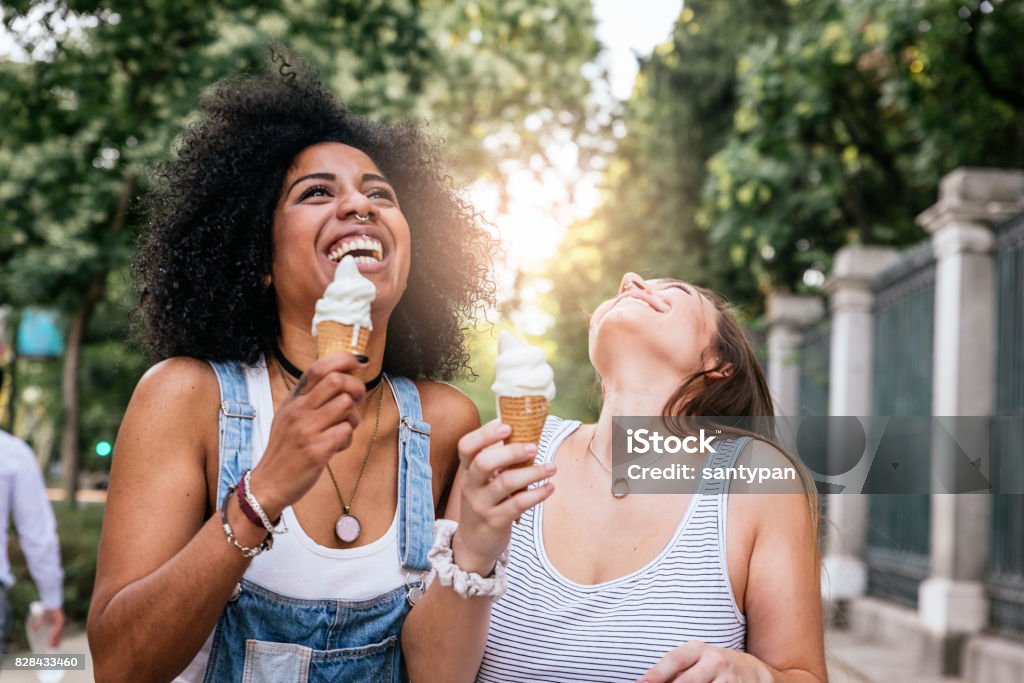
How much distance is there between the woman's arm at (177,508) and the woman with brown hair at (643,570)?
0.38 metres

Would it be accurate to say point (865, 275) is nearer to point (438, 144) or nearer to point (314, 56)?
point (314, 56)

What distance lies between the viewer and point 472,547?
208 cm

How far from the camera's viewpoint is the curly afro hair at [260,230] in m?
2.60

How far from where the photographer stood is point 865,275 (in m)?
11.5

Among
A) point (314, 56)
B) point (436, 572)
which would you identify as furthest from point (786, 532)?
point (314, 56)

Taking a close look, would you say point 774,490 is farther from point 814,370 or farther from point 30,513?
point 814,370

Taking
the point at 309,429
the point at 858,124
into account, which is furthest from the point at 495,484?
the point at 858,124

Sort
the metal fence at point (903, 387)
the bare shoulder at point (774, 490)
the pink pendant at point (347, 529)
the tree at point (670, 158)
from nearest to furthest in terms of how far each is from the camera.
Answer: the pink pendant at point (347, 529) → the bare shoulder at point (774, 490) → the metal fence at point (903, 387) → the tree at point (670, 158)

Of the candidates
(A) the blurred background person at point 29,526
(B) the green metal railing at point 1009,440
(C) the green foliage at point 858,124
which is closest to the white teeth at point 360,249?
(A) the blurred background person at point 29,526

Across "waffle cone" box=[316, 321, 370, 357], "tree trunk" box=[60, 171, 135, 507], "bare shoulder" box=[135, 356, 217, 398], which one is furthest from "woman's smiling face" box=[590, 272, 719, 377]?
"tree trunk" box=[60, 171, 135, 507]

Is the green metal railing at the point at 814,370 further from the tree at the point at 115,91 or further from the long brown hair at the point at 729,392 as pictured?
the long brown hair at the point at 729,392

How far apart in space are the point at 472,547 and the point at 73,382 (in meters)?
13.4

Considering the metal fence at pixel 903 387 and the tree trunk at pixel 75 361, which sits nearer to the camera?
the metal fence at pixel 903 387

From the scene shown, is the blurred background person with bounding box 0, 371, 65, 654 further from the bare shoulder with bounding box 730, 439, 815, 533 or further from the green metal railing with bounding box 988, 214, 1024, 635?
the green metal railing with bounding box 988, 214, 1024, 635
